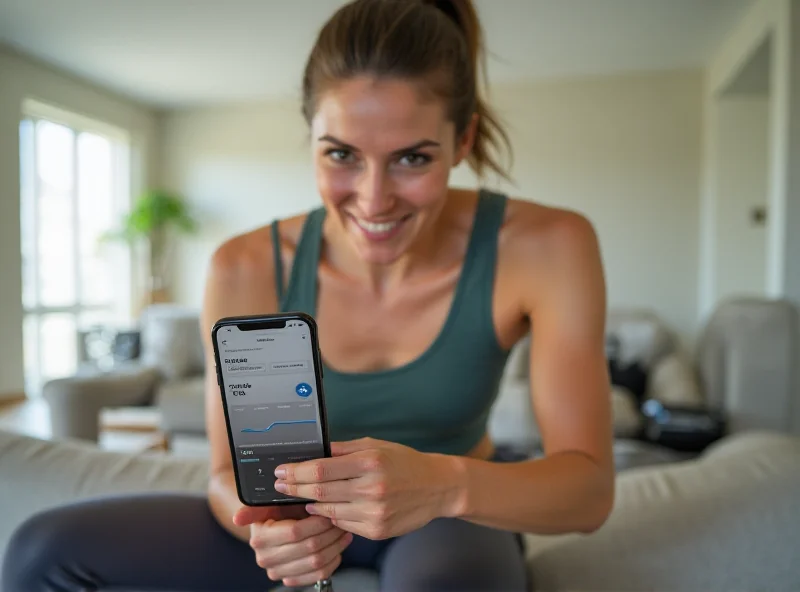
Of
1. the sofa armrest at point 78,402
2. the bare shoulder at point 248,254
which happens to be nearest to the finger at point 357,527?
the bare shoulder at point 248,254

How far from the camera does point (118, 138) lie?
5.16 meters

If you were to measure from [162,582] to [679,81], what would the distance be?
187 inches

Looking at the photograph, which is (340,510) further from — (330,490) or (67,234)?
(67,234)

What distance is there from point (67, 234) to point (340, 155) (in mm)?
4773

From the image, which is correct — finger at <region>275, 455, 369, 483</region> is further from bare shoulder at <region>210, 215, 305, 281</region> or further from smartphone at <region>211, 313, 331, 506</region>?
bare shoulder at <region>210, 215, 305, 281</region>

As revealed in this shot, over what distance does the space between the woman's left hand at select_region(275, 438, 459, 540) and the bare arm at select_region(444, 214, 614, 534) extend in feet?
0.27

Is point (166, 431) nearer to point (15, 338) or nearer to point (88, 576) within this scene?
Answer: point (15, 338)

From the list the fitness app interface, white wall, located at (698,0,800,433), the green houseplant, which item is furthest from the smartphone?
the green houseplant

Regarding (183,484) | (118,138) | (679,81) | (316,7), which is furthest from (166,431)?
(679,81)

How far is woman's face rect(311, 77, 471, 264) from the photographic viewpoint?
26.6 inches

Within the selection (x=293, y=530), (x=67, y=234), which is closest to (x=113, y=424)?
(x=67, y=234)

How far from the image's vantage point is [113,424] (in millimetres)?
3713

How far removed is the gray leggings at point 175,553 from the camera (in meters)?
0.65

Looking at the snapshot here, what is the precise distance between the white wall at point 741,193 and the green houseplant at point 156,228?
12.7 feet
